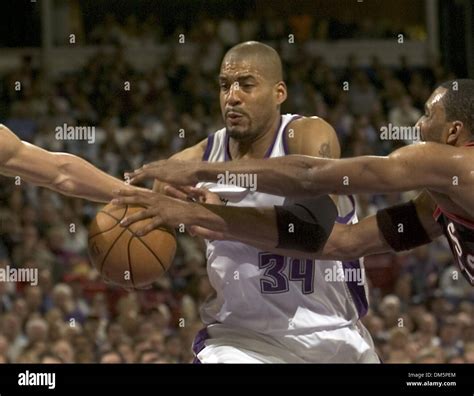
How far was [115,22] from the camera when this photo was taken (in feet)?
40.0

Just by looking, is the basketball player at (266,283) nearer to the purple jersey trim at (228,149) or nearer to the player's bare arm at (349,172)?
the purple jersey trim at (228,149)

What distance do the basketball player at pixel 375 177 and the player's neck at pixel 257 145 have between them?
1.55 feet

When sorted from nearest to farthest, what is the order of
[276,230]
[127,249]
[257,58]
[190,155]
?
1. [276,230]
2. [127,249]
3. [257,58]
4. [190,155]

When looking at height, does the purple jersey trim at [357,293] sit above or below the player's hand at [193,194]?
below

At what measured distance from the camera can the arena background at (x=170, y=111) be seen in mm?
8031

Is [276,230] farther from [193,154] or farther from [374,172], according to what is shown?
[193,154]

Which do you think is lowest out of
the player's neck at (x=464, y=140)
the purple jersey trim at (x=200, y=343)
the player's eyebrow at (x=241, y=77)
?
the purple jersey trim at (x=200, y=343)

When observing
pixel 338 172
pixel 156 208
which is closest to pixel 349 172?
pixel 338 172

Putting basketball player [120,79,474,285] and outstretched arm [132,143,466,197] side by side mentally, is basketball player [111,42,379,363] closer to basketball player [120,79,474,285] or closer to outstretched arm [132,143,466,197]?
basketball player [120,79,474,285]

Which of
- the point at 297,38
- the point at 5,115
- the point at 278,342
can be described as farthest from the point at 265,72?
the point at 297,38

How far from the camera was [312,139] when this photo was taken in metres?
4.82

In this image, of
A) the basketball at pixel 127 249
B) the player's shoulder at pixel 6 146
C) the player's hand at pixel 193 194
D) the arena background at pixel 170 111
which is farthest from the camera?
the arena background at pixel 170 111

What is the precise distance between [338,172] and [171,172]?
682 millimetres

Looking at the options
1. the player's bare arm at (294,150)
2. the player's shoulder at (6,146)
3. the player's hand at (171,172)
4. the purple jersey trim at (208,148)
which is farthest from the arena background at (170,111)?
the player's hand at (171,172)
